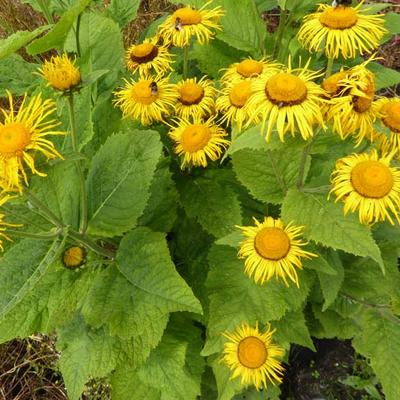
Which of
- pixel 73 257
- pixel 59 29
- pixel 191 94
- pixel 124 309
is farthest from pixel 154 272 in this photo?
pixel 59 29

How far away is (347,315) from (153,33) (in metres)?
1.53

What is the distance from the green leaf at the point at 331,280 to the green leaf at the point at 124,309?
476 mm

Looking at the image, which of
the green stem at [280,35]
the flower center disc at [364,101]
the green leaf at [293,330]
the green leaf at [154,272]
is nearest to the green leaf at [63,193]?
the green leaf at [154,272]

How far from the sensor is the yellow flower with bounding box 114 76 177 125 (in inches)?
62.8

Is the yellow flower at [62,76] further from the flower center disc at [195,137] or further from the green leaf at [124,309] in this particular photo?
the green leaf at [124,309]

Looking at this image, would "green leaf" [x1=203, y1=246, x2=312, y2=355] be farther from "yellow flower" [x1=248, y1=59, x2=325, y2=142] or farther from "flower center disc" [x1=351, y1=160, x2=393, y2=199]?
"yellow flower" [x1=248, y1=59, x2=325, y2=142]

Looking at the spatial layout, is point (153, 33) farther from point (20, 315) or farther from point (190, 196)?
point (20, 315)

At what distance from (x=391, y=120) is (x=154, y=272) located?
2.61ft

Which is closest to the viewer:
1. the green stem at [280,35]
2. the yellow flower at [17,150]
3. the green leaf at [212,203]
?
the yellow flower at [17,150]

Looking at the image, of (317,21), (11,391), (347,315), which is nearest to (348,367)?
(347,315)

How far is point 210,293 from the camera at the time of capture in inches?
65.7

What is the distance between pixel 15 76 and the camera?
2051mm

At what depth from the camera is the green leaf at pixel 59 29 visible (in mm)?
1080

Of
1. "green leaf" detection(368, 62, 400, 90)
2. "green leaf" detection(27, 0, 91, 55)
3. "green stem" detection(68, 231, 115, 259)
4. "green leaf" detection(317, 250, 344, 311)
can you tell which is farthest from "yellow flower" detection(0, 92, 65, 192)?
"green leaf" detection(368, 62, 400, 90)
